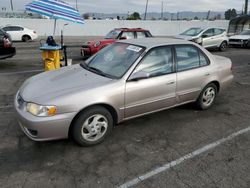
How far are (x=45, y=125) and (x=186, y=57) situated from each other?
108 inches

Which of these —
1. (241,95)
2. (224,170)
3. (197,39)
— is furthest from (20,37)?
(224,170)

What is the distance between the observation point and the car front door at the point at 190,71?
4145 mm

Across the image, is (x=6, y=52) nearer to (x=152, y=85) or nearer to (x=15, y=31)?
(x=152, y=85)

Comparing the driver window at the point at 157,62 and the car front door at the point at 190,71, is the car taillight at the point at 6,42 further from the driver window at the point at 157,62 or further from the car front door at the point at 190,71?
the car front door at the point at 190,71

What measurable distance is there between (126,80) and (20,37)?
19.1 m

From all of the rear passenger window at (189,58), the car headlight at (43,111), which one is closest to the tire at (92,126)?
the car headlight at (43,111)

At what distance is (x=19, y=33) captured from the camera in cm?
1958

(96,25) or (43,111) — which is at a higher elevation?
(96,25)

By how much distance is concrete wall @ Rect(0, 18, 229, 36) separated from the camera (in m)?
27.6

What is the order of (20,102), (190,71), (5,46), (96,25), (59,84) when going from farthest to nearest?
(96,25), (5,46), (190,71), (59,84), (20,102)

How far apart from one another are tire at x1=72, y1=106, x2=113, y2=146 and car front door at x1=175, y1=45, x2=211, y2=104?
1.47 meters

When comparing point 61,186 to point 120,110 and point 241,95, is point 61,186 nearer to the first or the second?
point 120,110

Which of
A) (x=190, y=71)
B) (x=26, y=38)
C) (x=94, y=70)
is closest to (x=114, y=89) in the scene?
(x=94, y=70)

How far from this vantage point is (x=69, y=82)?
3.49 m
